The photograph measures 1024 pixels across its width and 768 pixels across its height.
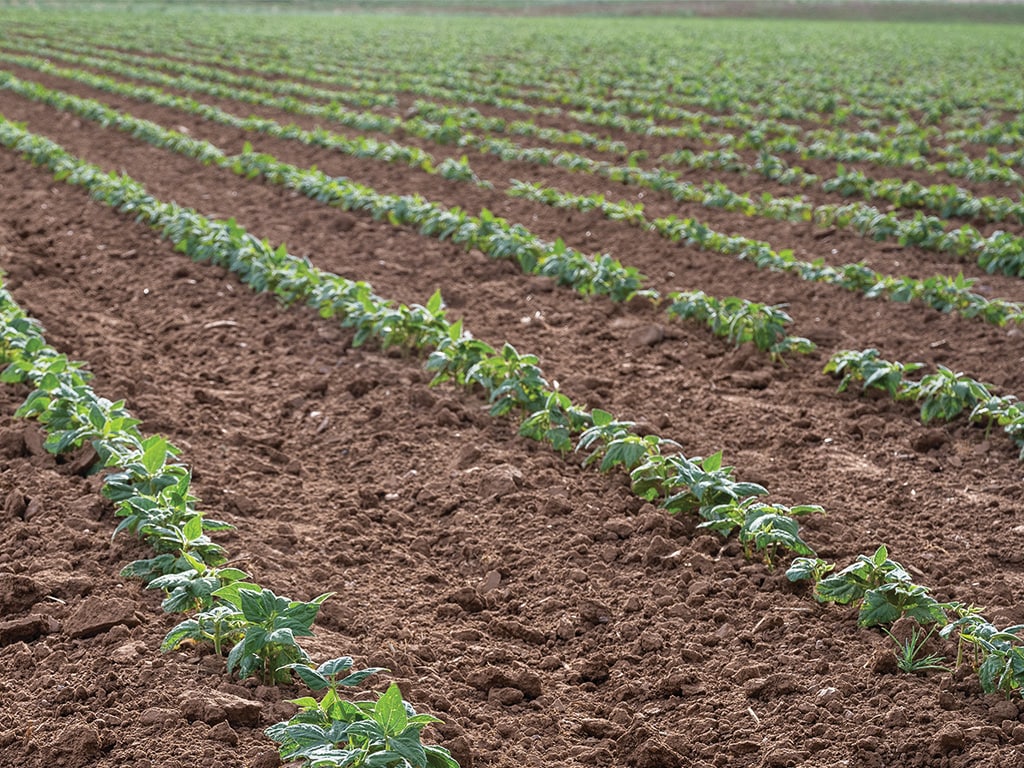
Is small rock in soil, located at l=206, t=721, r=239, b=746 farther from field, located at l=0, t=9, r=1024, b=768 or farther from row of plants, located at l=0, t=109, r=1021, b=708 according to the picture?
row of plants, located at l=0, t=109, r=1021, b=708

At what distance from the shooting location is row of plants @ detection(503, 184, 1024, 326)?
281 inches

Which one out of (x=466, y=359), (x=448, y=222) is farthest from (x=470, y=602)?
(x=448, y=222)

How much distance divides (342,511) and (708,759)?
6.84ft

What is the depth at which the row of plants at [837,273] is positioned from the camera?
281 inches

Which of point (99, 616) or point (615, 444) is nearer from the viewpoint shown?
point (99, 616)

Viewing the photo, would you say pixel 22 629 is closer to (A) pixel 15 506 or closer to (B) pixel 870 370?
(A) pixel 15 506

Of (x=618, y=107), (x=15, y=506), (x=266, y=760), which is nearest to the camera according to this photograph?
(x=266, y=760)

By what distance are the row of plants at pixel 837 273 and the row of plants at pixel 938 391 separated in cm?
104

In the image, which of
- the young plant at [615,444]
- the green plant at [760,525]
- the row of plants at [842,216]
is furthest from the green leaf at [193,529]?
the row of plants at [842,216]

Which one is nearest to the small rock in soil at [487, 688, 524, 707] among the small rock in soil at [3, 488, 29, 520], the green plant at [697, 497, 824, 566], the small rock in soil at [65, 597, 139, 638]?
the green plant at [697, 497, 824, 566]

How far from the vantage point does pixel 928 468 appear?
209 inches

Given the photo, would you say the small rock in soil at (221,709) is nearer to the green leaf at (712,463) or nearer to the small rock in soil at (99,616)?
the small rock in soil at (99,616)

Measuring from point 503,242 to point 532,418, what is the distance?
3265 mm

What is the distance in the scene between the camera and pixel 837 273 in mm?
7895
